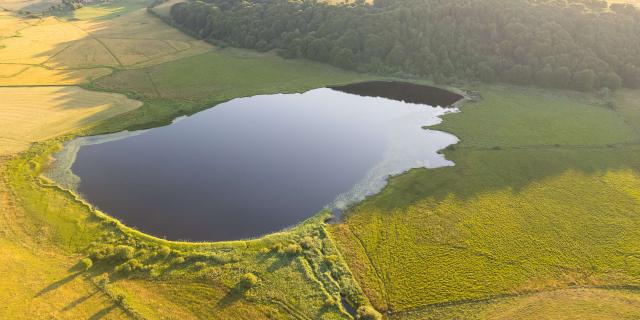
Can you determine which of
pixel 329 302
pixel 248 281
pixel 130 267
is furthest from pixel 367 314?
pixel 130 267

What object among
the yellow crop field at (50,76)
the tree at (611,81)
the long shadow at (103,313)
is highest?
the tree at (611,81)

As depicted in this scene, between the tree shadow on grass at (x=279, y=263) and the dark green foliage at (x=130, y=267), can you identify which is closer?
the dark green foliage at (x=130, y=267)

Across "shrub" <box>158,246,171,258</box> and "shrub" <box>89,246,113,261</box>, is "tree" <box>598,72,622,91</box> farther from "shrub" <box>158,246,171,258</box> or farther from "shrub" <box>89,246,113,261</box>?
"shrub" <box>89,246,113,261</box>

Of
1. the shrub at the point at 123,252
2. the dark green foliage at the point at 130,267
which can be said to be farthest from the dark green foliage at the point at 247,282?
the shrub at the point at 123,252

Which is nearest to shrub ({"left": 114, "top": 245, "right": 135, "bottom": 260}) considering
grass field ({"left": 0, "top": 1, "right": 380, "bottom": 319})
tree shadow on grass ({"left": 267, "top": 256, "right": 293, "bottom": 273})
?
grass field ({"left": 0, "top": 1, "right": 380, "bottom": 319})

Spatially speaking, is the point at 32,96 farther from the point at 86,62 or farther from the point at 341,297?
the point at 341,297

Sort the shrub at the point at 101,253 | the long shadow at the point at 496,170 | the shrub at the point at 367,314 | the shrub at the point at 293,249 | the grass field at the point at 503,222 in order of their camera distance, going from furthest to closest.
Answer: the long shadow at the point at 496,170 < the shrub at the point at 293,249 < the grass field at the point at 503,222 < the shrub at the point at 101,253 < the shrub at the point at 367,314

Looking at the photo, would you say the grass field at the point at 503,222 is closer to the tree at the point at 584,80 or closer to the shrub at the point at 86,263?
the tree at the point at 584,80

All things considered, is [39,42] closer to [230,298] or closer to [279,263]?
[279,263]
